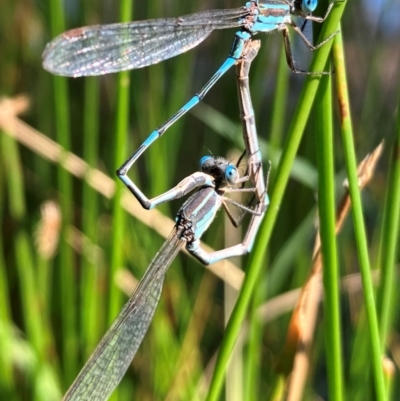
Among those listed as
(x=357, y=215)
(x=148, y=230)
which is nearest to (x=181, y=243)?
(x=357, y=215)

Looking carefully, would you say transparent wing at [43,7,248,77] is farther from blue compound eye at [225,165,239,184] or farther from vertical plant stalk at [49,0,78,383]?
blue compound eye at [225,165,239,184]

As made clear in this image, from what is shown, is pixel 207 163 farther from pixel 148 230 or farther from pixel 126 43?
pixel 148 230

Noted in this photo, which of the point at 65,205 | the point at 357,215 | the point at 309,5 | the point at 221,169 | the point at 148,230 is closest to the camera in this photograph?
the point at 357,215

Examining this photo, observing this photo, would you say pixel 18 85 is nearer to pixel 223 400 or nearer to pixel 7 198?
pixel 7 198

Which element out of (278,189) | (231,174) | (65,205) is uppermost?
(278,189)

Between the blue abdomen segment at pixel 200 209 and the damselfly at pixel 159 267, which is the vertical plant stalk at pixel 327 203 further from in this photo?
the blue abdomen segment at pixel 200 209

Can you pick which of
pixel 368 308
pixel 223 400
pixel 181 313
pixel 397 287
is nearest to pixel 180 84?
pixel 181 313
